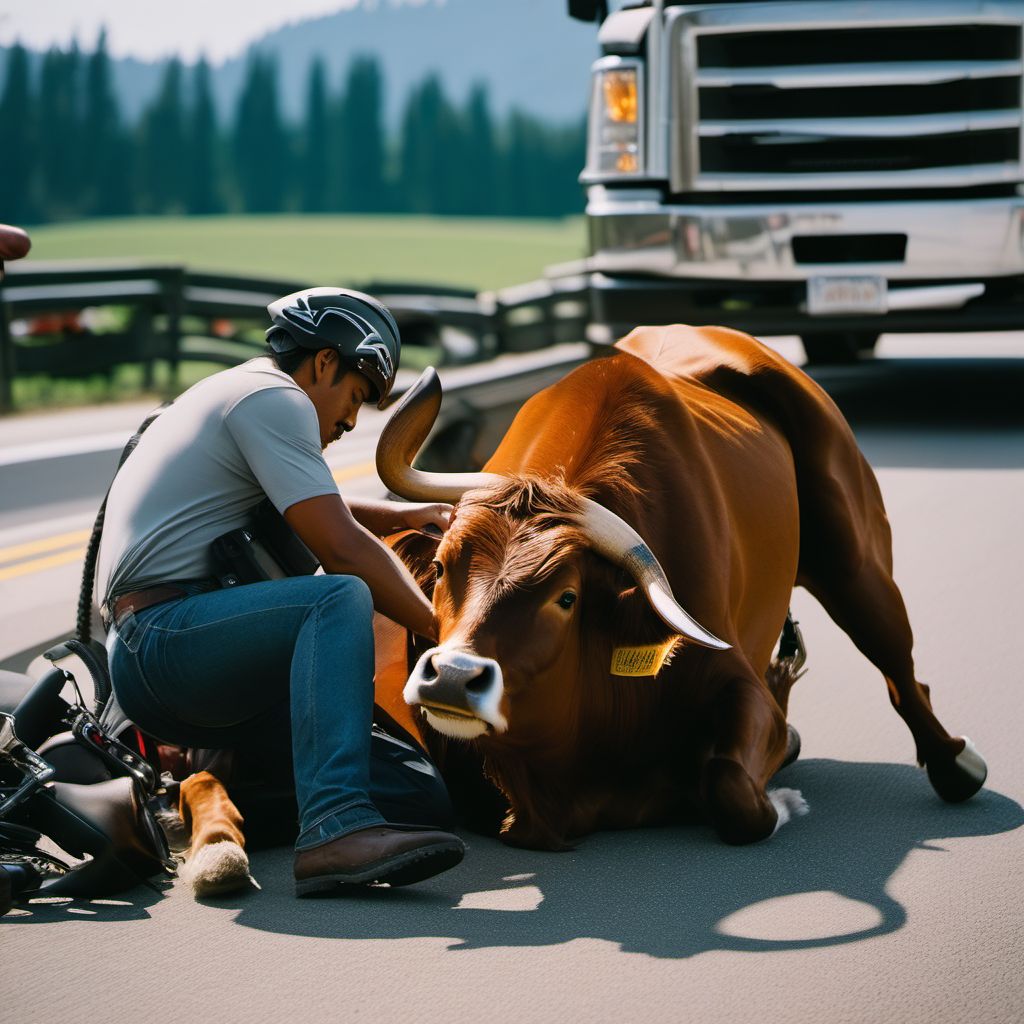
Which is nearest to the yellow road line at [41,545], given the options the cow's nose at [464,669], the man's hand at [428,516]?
the man's hand at [428,516]

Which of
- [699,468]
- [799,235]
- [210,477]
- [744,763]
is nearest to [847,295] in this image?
[799,235]

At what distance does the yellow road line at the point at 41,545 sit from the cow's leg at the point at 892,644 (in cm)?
490

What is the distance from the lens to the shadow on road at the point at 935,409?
12.1 m

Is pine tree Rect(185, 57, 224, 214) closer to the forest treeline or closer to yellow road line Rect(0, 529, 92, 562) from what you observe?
the forest treeline

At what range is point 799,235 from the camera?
1190 centimetres

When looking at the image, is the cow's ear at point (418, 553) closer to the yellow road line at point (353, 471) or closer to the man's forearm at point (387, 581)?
the man's forearm at point (387, 581)

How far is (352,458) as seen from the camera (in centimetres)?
1265

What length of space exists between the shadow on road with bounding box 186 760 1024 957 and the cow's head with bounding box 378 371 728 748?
0.42 metres

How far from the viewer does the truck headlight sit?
12.1 m

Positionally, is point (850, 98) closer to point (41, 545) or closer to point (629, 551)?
point (41, 545)

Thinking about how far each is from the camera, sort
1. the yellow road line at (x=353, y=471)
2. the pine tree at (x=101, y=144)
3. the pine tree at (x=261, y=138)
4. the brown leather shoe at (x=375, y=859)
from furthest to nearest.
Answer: the pine tree at (x=261, y=138)
the pine tree at (x=101, y=144)
the yellow road line at (x=353, y=471)
the brown leather shoe at (x=375, y=859)

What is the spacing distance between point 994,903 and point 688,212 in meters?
7.96

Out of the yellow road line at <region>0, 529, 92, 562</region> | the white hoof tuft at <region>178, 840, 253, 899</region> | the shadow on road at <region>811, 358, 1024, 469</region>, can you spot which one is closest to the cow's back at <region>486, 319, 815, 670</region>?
the white hoof tuft at <region>178, 840, 253, 899</region>

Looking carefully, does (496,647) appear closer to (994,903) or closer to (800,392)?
(994,903)
